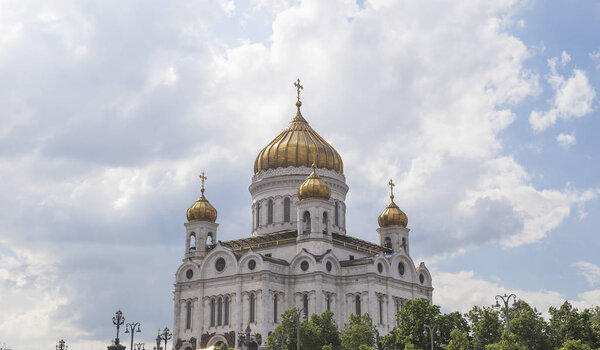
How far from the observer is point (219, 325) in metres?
70.1

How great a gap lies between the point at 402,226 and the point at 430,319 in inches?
977

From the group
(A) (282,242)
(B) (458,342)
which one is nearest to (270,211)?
(A) (282,242)

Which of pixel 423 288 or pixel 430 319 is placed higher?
pixel 423 288

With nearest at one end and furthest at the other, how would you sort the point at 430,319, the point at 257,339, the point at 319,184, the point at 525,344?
the point at 525,344 → the point at 430,319 → the point at 257,339 → the point at 319,184

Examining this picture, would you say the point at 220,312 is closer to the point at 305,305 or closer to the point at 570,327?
→ the point at 305,305

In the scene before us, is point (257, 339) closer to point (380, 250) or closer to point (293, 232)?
point (293, 232)

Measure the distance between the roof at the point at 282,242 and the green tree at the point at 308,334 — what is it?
541 inches

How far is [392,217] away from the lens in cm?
8081

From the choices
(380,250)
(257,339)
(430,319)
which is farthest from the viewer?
(380,250)

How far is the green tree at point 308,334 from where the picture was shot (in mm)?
57531

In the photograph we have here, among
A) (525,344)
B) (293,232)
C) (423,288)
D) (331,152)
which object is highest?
(331,152)

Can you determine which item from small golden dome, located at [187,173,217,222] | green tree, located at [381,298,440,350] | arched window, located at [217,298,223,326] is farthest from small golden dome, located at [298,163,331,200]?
green tree, located at [381,298,440,350]

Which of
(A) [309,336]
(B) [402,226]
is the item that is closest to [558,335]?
(A) [309,336]

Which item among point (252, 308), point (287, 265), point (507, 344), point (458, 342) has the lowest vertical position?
point (507, 344)
